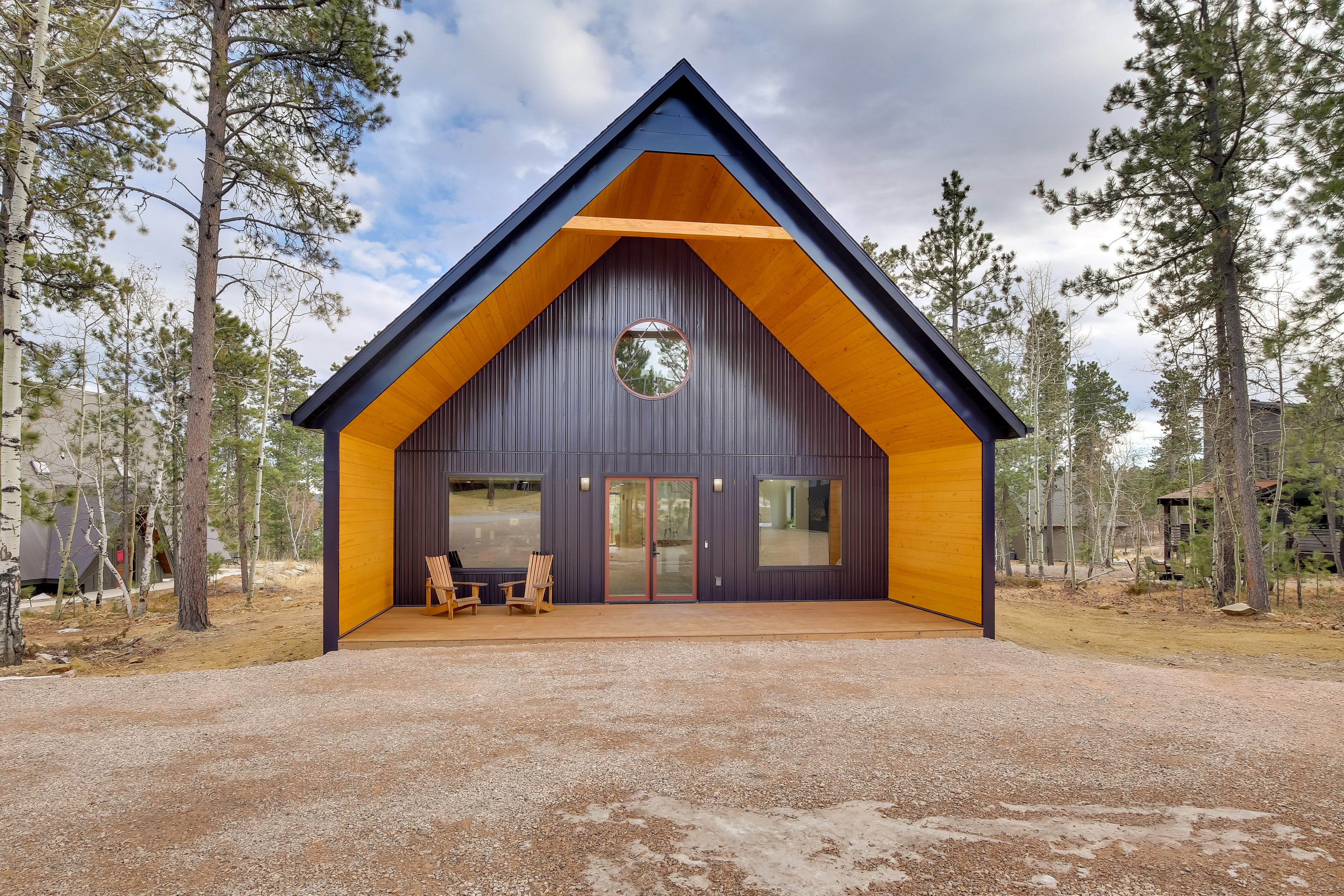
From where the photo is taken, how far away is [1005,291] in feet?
49.2

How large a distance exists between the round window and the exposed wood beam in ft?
7.71

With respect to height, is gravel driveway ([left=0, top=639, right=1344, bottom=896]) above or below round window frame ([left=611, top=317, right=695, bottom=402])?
below

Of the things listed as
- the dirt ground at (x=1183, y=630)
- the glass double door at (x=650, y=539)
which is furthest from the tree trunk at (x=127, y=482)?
the dirt ground at (x=1183, y=630)

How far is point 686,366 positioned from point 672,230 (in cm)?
266

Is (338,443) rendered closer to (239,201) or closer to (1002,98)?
(239,201)

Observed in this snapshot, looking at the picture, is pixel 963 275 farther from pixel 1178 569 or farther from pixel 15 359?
pixel 15 359

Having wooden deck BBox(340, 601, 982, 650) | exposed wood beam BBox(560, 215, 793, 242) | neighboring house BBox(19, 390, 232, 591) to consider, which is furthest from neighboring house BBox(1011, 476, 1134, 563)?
neighboring house BBox(19, 390, 232, 591)

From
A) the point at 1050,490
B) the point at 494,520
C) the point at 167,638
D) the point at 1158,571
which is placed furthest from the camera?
the point at 1158,571

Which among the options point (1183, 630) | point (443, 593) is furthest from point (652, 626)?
point (1183, 630)

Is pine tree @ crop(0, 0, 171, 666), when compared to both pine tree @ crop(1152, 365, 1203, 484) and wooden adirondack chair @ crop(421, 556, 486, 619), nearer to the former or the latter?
wooden adirondack chair @ crop(421, 556, 486, 619)

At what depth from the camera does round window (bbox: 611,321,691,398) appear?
8977 mm

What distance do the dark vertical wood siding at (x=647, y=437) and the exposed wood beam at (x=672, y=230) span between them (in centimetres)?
230

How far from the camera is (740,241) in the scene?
23.7 ft

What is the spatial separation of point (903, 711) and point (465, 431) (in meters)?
6.27
